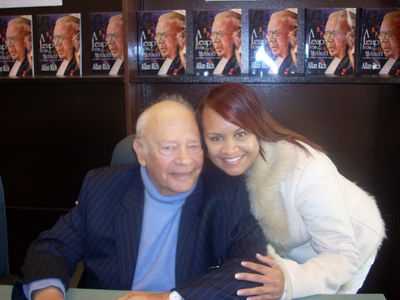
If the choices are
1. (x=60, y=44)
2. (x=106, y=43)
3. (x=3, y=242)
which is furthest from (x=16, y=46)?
(x=3, y=242)

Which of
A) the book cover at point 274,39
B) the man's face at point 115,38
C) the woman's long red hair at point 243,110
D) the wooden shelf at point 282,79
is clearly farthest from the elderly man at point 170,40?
the woman's long red hair at point 243,110

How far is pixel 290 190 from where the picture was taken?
53.7 inches

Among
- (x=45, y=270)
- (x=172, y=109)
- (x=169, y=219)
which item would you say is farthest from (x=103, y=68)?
(x=45, y=270)

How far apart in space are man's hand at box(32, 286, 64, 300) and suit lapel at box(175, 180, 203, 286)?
36cm

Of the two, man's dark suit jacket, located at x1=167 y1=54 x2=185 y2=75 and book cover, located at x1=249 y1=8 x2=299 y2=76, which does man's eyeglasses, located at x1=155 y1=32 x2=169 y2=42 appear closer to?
man's dark suit jacket, located at x1=167 y1=54 x2=185 y2=75

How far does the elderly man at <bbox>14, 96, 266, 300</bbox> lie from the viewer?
1304 millimetres

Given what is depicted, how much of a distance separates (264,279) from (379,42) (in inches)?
58.7

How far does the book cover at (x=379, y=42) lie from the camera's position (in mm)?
2012

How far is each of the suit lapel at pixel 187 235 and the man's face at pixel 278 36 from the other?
106cm

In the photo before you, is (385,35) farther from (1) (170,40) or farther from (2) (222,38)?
(1) (170,40)

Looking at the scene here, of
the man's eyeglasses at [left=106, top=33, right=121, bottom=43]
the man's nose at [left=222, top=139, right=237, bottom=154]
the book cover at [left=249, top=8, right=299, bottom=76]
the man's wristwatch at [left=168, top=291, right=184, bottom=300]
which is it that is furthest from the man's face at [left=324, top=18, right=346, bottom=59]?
the man's wristwatch at [left=168, top=291, right=184, bottom=300]

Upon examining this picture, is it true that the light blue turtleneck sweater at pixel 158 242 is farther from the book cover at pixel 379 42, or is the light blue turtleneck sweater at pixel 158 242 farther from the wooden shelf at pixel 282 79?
the book cover at pixel 379 42

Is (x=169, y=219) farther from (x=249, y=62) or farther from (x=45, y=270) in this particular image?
(x=249, y=62)

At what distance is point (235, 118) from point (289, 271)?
514 mm
